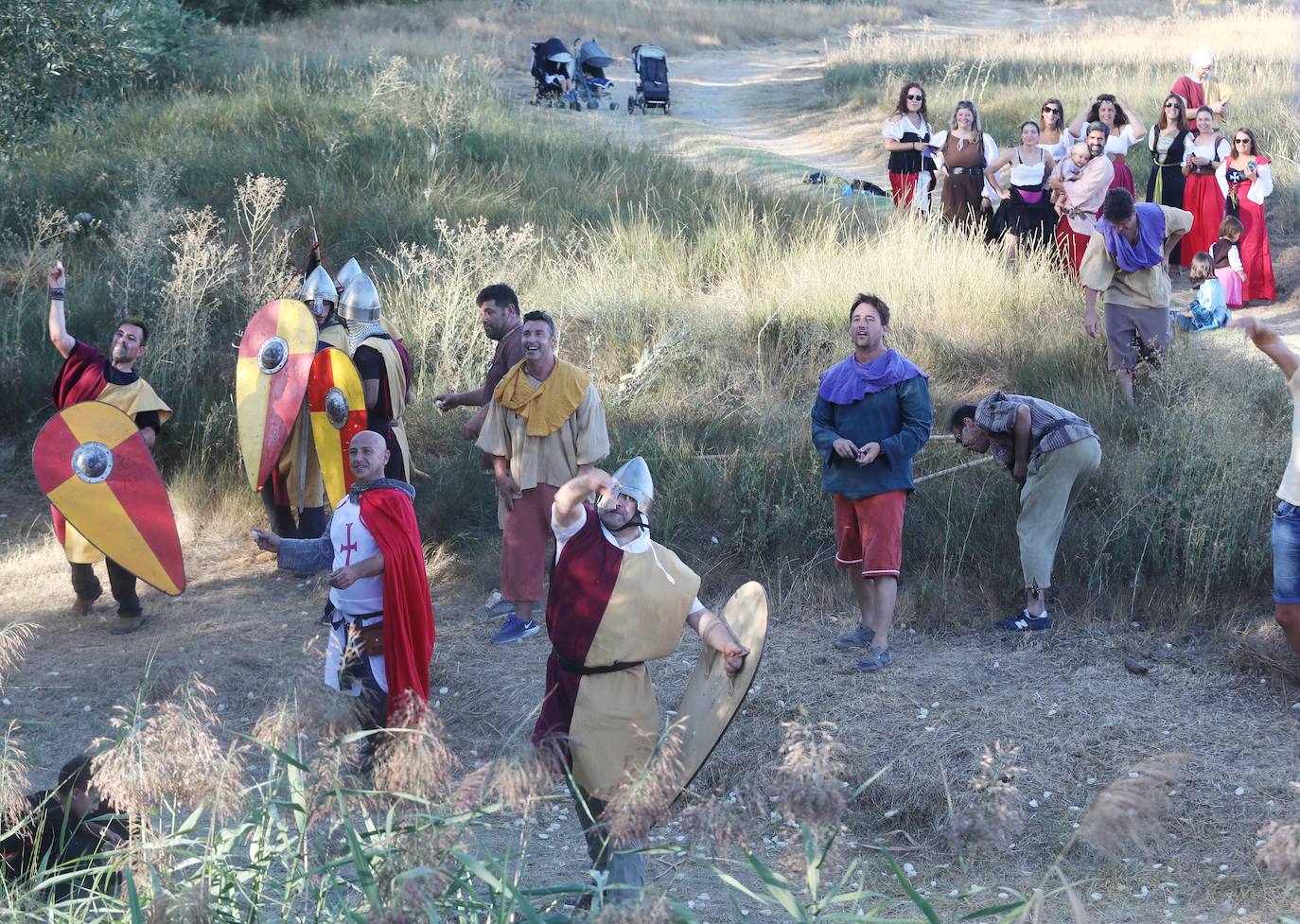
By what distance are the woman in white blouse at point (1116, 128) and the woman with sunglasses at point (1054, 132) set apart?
0.76 ft

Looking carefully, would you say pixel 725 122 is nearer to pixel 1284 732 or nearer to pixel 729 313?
pixel 729 313

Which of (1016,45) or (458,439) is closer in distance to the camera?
(458,439)

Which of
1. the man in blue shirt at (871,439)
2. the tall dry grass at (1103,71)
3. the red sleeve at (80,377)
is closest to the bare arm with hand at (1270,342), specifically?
the man in blue shirt at (871,439)

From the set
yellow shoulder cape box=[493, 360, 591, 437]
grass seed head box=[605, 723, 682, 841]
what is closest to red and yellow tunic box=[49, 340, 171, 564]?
yellow shoulder cape box=[493, 360, 591, 437]

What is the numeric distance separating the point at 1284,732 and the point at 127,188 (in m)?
10.1

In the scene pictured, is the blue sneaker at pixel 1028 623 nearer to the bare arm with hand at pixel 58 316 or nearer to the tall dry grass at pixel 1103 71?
the bare arm with hand at pixel 58 316

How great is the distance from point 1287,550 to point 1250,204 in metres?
6.23

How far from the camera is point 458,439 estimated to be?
8.73 metres

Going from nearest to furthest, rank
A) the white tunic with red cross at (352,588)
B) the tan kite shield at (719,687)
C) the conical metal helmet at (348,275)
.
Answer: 1. the tan kite shield at (719,687)
2. the white tunic with red cross at (352,588)
3. the conical metal helmet at (348,275)

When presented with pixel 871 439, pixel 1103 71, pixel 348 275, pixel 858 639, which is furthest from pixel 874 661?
pixel 1103 71

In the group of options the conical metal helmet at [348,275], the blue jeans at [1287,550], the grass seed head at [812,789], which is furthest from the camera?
the conical metal helmet at [348,275]

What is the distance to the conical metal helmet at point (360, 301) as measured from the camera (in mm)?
6805

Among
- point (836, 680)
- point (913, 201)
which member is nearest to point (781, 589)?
point (836, 680)

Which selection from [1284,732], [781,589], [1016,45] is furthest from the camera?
[1016,45]
